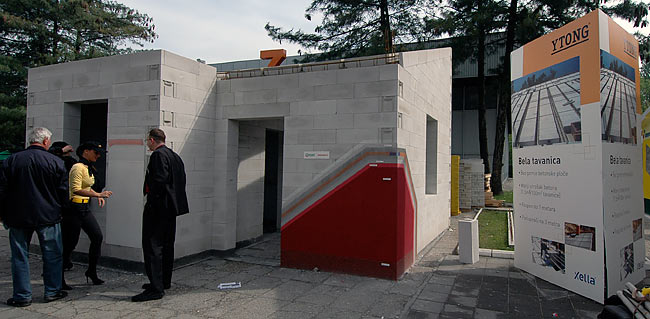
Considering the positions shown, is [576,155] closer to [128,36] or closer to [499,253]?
[499,253]

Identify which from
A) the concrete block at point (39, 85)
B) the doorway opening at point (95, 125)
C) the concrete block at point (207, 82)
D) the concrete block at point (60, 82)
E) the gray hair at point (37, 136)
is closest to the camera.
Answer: the gray hair at point (37, 136)

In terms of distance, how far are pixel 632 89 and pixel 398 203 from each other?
387cm

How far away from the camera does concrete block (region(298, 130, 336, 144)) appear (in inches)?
243

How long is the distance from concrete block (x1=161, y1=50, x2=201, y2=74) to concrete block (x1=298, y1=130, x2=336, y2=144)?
2216mm

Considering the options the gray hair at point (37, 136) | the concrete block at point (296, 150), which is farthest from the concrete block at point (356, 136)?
the gray hair at point (37, 136)

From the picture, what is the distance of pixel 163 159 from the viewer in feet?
16.3

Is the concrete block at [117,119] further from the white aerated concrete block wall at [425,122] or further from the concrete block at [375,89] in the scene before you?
the white aerated concrete block wall at [425,122]

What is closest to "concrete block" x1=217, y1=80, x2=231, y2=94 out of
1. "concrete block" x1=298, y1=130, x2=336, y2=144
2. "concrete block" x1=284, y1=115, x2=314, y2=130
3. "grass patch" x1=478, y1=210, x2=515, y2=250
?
"concrete block" x1=284, y1=115, x2=314, y2=130

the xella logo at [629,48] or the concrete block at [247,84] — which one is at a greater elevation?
the xella logo at [629,48]

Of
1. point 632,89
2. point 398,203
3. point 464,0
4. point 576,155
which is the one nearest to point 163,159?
point 398,203

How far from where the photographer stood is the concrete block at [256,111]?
6625 millimetres

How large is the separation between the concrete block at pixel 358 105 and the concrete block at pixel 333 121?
0.09 meters

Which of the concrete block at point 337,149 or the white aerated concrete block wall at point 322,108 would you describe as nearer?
the white aerated concrete block wall at point 322,108

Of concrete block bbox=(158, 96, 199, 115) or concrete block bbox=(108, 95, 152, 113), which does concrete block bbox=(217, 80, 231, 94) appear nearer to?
concrete block bbox=(158, 96, 199, 115)
